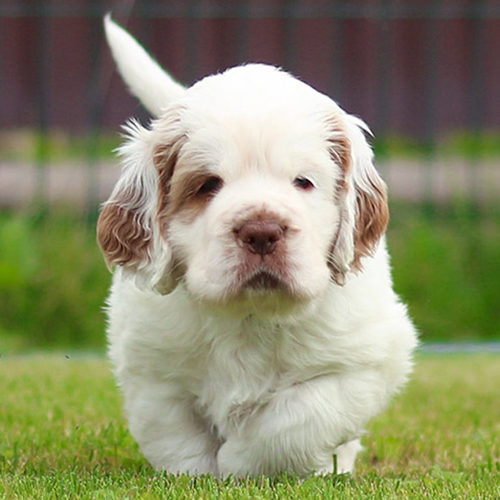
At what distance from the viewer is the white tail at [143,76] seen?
4664 mm

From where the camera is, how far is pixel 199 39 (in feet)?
41.3

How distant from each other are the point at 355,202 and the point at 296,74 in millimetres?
8408

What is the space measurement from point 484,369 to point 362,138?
10.3 feet

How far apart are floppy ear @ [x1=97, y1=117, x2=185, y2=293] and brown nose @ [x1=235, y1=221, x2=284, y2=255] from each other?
1.27 ft

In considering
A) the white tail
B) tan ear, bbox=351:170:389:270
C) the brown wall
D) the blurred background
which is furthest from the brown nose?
the brown wall

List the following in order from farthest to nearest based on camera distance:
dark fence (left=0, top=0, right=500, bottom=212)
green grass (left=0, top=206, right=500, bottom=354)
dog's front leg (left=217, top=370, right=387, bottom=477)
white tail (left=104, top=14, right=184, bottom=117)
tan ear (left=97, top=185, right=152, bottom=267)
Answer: dark fence (left=0, top=0, right=500, bottom=212), green grass (left=0, top=206, right=500, bottom=354), white tail (left=104, top=14, right=184, bottom=117), tan ear (left=97, top=185, right=152, bottom=267), dog's front leg (left=217, top=370, right=387, bottom=477)

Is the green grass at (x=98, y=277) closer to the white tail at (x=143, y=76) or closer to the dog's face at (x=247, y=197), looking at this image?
the white tail at (x=143, y=76)

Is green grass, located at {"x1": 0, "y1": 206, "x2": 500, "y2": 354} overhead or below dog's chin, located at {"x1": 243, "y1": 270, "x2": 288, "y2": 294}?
below

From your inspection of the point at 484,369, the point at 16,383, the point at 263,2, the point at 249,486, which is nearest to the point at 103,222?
the point at 249,486

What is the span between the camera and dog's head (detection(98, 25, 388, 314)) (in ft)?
10.9

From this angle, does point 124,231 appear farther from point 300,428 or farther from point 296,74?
point 296,74

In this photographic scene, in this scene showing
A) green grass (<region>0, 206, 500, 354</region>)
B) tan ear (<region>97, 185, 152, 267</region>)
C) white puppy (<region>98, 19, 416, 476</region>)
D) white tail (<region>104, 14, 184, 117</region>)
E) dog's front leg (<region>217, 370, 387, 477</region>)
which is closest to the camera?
white puppy (<region>98, 19, 416, 476</region>)

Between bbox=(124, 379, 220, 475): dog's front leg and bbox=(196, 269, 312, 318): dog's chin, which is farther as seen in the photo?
bbox=(124, 379, 220, 475): dog's front leg

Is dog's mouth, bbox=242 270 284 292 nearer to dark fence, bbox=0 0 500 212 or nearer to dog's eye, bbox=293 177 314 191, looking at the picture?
dog's eye, bbox=293 177 314 191
